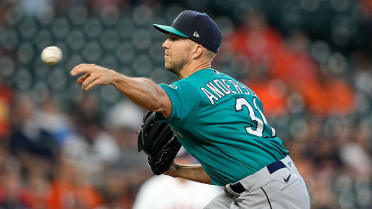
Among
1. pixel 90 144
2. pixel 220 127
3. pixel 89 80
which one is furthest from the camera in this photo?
pixel 90 144

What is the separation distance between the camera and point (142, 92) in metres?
3.86

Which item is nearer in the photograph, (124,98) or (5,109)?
(5,109)

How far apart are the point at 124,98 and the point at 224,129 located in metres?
6.14

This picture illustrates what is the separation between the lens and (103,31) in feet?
35.9

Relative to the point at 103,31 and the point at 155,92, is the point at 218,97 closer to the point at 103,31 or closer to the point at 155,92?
the point at 155,92

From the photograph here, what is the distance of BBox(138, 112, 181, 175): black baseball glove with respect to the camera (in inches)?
185

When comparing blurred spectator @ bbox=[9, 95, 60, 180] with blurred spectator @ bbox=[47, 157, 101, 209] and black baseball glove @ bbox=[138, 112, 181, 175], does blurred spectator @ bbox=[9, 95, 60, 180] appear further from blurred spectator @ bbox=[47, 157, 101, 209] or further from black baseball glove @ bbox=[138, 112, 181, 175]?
black baseball glove @ bbox=[138, 112, 181, 175]

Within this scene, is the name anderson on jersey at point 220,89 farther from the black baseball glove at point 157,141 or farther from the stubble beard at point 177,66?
the black baseball glove at point 157,141

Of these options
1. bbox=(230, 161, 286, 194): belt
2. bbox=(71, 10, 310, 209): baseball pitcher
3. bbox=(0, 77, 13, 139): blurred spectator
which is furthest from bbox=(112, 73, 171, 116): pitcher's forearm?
bbox=(0, 77, 13, 139): blurred spectator

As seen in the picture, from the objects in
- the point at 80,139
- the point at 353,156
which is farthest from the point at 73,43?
the point at 353,156

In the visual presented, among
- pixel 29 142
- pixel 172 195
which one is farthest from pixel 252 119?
pixel 29 142

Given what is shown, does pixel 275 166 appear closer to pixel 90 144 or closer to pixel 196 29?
pixel 196 29

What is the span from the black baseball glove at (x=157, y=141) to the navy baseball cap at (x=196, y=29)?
0.55 meters

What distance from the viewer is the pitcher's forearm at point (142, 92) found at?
3.81 m
